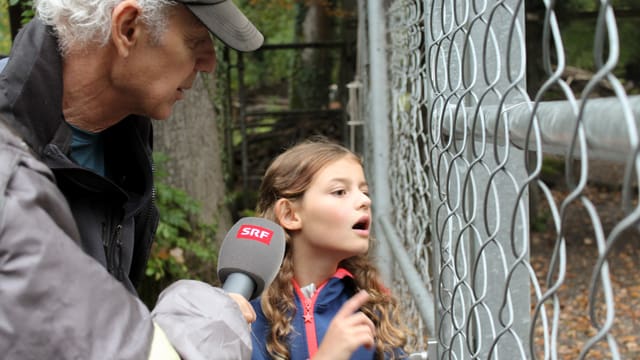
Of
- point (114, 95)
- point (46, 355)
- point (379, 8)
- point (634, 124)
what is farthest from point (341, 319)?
point (379, 8)

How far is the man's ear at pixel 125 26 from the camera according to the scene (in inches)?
69.1

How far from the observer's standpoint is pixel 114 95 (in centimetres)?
189

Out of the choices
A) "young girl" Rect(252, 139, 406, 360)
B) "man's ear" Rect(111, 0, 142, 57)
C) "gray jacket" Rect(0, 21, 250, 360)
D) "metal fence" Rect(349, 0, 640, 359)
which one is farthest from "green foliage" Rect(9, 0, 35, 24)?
"gray jacket" Rect(0, 21, 250, 360)

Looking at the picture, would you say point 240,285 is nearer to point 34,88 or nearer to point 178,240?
point 34,88

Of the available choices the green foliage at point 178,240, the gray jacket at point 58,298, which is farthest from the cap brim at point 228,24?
the green foliage at point 178,240

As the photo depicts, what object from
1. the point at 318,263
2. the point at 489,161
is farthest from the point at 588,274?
the point at 489,161

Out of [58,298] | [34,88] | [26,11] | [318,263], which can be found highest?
[26,11]

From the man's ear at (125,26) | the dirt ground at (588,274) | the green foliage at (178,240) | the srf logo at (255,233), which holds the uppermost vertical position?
the man's ear at (125,26)

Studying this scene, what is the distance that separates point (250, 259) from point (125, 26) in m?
0.56

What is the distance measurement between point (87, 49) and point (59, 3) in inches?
5.2

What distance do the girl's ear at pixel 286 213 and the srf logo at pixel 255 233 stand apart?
23.7 inches

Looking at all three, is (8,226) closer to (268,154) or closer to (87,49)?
(87,49)

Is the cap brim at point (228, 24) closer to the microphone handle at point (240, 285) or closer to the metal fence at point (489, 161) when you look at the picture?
the metal fence at point (489, 161)

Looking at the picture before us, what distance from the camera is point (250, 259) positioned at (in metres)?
1.76
